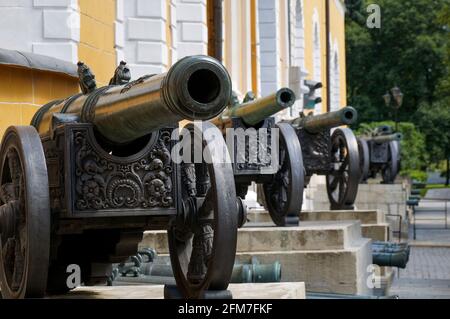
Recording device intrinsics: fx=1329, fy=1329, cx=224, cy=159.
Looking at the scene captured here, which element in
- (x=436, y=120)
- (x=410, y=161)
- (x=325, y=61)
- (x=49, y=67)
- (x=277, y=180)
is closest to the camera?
(x=49, y=67)

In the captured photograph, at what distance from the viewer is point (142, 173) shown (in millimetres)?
6906

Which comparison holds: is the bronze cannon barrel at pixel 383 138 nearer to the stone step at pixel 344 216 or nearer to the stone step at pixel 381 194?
the stone step at pixel 381 194

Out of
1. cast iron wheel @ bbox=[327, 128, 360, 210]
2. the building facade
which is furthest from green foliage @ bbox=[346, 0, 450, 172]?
cast iron wheel @ bbox=[327, 128, 360, 210]

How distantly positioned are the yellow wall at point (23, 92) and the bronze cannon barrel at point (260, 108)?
1.88 m

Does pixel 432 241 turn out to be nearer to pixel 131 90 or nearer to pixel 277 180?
pixel 277 180

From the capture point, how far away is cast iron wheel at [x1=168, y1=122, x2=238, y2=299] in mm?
6594

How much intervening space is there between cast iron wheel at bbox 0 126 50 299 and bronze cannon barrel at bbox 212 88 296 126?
531 centimetres

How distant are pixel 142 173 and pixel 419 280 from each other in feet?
33.1

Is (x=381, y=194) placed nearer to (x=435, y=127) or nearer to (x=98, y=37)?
(x=98, y=37)

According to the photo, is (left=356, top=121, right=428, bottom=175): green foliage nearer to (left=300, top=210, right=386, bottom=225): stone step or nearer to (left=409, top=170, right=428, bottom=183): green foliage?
(left=409, top=170, right=428, bottom=183): green foliage

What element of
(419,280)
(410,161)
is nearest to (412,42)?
(410,161)

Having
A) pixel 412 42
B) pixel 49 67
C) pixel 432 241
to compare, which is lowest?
pixel 432 241

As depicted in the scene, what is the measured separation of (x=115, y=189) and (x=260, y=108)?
5693 millimetres

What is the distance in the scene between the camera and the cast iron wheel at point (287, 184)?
12.7 meters
